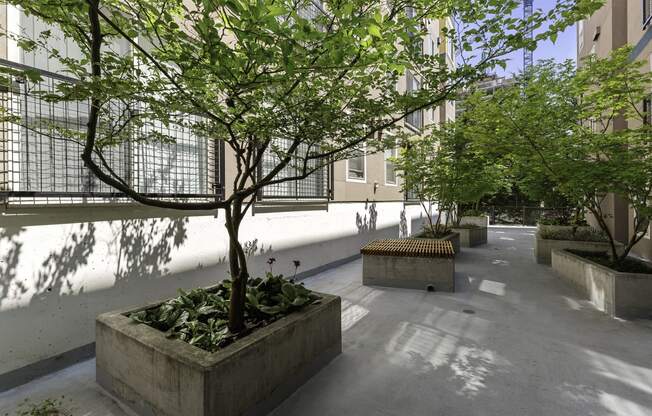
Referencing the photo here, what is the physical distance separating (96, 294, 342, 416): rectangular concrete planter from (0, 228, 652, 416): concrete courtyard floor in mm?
218

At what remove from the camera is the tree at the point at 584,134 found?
513cm

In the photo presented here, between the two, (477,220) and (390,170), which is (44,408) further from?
(477,220)

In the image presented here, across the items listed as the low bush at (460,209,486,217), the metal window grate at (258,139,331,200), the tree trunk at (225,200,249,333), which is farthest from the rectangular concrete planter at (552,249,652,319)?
the low bush at (460,209,486,217)

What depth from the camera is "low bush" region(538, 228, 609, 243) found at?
891cm

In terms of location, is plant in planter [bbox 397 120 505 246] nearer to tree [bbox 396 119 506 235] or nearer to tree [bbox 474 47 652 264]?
tree [bbox 396 119 506 235]

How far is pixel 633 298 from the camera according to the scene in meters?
4.86

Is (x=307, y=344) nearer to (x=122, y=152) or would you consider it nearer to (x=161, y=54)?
(x=161, y=54)

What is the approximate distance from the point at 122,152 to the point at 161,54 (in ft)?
8.95

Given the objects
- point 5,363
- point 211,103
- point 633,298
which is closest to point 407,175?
point 633,298

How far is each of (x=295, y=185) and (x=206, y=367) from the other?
568 centimetres

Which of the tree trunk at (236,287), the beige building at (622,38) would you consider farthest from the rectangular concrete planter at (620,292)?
the tree trunk at (236,287)

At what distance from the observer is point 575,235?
931cm

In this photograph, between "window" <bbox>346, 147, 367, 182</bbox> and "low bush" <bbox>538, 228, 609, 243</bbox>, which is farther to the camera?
"window" <bbox>346, 147, 367, 182</bbox>

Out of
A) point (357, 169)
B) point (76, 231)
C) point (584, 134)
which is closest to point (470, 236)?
point (357, 169)
